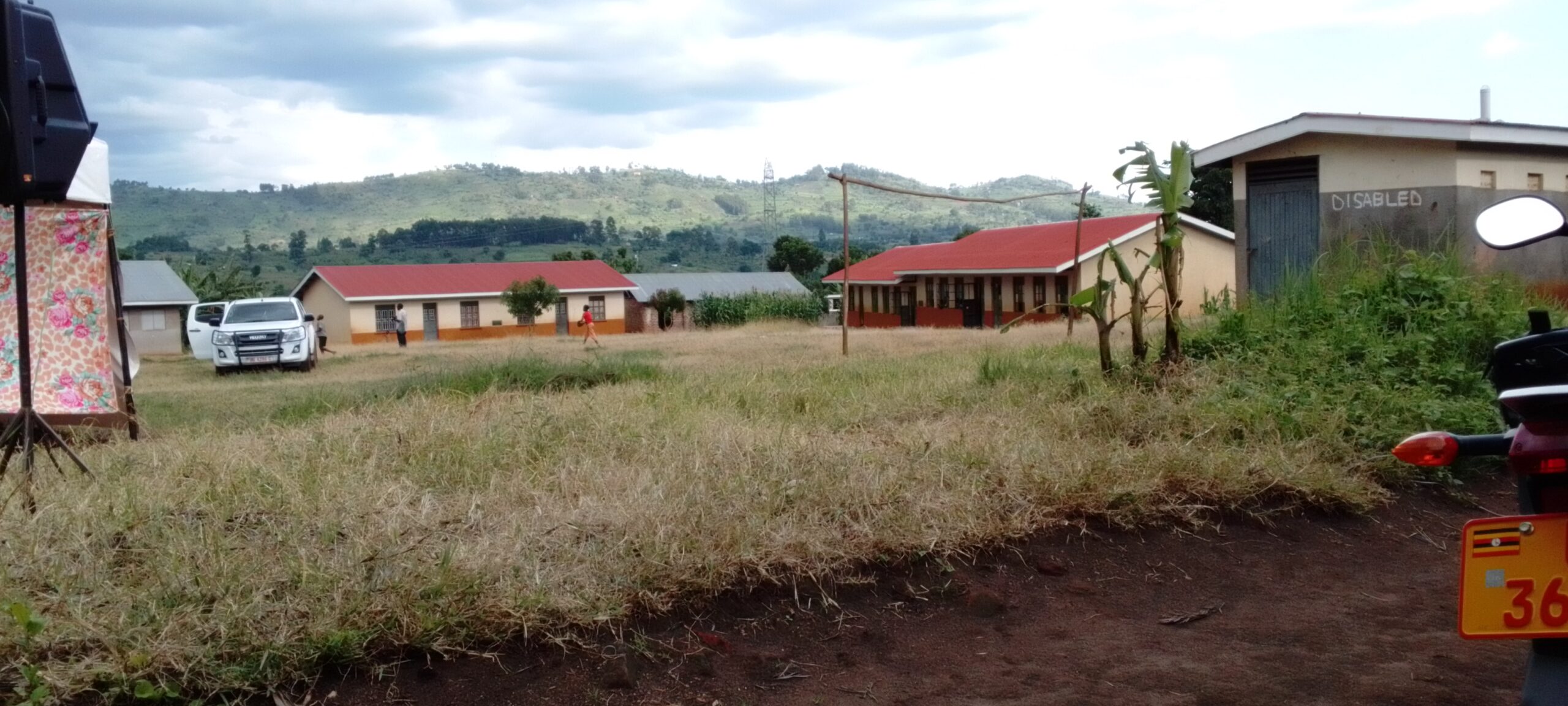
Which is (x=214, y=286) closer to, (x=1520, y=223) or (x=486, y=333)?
(x=486, y=333)

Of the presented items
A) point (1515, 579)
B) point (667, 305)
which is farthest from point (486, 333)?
point (1515, 579)

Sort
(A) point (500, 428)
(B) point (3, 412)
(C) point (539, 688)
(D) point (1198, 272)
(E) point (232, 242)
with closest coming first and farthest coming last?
(C) point (539, 688), (A) point (500, 428), (B) point (3, 412), (D) point (1198, 272), (E) point (232, 242)

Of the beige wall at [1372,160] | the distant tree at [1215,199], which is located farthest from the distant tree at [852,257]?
the beige wall at [1372,160]

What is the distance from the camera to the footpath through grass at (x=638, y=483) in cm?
398

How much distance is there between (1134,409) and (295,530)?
5.16m

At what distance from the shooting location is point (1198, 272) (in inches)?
1444

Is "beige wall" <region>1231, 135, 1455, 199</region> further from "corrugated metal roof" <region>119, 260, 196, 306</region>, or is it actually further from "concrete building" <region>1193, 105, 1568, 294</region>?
"corrugated metal roof" <region>119, 260, 196, 306</region>

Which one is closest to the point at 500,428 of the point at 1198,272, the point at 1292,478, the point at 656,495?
the point at 656,495

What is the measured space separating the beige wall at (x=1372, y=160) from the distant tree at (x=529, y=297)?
3776 centimetres

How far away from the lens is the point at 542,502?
5520 mm

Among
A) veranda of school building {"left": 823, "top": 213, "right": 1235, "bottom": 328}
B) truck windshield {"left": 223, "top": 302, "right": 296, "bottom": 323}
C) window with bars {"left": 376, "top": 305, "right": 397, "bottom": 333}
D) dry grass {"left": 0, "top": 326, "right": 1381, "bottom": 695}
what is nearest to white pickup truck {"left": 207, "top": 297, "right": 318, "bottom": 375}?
truck windshield {"left": 223, "top": 302, "right": 296, "bottom": 323}

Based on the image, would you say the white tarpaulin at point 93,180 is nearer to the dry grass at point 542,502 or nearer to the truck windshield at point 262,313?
the dry grass at point 542,502

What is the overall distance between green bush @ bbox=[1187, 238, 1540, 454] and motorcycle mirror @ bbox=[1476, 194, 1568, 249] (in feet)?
13.9

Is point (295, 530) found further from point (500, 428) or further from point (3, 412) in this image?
point (3, 412)
